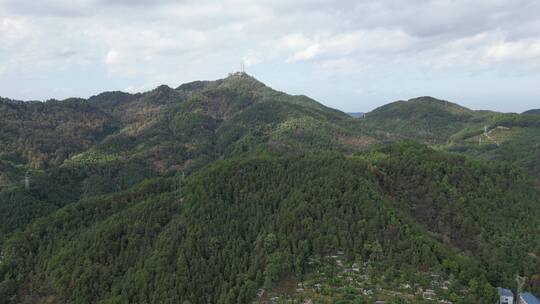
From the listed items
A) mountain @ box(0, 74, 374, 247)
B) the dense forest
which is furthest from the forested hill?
mountain @ box(0, 74, 374, 247)

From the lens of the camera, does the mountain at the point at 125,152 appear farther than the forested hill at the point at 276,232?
Yes

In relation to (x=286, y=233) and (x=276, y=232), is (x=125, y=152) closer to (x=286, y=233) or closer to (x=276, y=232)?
(x=276, y=232)

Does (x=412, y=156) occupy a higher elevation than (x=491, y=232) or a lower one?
higher

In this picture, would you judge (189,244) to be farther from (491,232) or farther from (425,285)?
(491,232)

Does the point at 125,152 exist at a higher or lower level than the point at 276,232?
higher

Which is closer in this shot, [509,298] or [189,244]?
[509,298]

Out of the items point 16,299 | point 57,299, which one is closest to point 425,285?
point 57,299

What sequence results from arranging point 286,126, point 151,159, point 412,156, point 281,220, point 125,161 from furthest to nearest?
point 286,126 < point 151,159 < point 125,161 < point 412,156 < point 281,220

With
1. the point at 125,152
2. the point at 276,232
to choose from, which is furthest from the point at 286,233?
the point at 125,152

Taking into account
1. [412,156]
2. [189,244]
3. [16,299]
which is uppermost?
[412,156]

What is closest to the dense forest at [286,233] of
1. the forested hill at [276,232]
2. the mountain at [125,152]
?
the forested hill at [276,232]

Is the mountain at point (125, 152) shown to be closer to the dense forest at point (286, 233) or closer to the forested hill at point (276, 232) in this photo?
the dense forest at point (286, 233)
